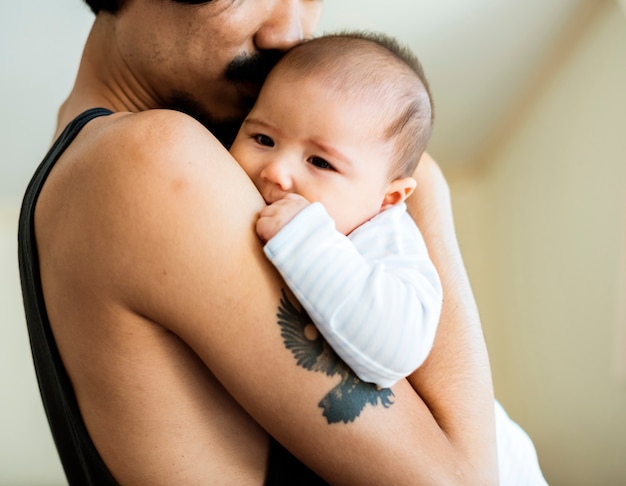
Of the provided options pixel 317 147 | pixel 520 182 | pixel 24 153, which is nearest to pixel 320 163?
pixel 317 147

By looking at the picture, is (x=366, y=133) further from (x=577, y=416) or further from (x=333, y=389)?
(x=577, y=416)

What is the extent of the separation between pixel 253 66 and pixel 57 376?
1.89 feet

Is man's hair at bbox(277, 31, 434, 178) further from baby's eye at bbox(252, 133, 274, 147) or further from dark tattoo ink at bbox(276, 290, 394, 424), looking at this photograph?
dark tattoo ink at bbox(276, 290, 394, 424)

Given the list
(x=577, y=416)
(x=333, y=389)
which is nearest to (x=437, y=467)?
(x=333, y=389)

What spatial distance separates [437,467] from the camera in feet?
2.73

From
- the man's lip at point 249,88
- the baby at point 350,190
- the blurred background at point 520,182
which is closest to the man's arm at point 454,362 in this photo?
the baby at point 350,190

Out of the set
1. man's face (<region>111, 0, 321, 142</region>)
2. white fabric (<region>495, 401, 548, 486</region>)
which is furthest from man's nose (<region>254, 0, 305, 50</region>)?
white fabric (<region>495, 401, 548, 486</region>)

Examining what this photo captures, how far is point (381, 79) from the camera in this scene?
1002mm

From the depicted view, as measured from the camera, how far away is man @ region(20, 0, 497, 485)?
0.74m

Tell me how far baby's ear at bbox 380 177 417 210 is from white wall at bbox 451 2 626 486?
2.77 feet

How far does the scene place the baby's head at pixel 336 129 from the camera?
3.05 ft

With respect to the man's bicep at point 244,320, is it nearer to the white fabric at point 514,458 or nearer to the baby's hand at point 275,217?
the baby's hand at point 275,217

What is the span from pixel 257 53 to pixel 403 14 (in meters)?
1.10

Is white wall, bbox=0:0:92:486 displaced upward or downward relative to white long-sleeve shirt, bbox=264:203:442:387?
downward
